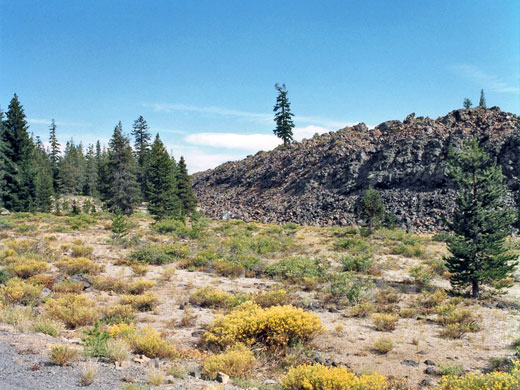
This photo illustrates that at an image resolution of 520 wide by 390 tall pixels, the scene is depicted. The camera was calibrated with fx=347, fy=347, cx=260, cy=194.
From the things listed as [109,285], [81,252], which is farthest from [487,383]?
[81,252]

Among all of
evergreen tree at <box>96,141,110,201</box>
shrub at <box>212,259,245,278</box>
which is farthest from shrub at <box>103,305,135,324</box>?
evergreen tree at <box>96,141,110,201</box>

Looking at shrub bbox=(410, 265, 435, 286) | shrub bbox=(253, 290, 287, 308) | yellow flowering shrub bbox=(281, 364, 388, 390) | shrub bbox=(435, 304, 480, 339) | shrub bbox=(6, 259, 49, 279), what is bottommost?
shrub bbox=(435, 304, 480, 339)

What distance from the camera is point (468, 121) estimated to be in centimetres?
4378

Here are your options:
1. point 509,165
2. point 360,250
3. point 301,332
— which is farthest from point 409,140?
point 301,332

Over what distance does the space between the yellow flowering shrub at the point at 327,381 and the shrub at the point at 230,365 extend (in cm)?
101

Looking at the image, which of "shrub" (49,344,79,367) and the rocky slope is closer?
"shrub" (49,344,79,367)

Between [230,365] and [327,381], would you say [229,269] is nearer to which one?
[230,365]

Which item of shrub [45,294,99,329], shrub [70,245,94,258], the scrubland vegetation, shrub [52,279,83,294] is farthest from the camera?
shrub [70,245,94,258]

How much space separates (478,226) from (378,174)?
3122 centimetres

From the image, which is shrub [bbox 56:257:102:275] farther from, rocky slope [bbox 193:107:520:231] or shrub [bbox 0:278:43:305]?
rocky slope [bbox 193:107:520:231]

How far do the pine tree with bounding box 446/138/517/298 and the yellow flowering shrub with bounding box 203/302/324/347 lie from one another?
24.1ft

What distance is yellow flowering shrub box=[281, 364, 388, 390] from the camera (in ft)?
17.2

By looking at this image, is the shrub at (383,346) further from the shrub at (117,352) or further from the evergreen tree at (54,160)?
the evergreen tree at (54,160)

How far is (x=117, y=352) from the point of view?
629 centimetres
